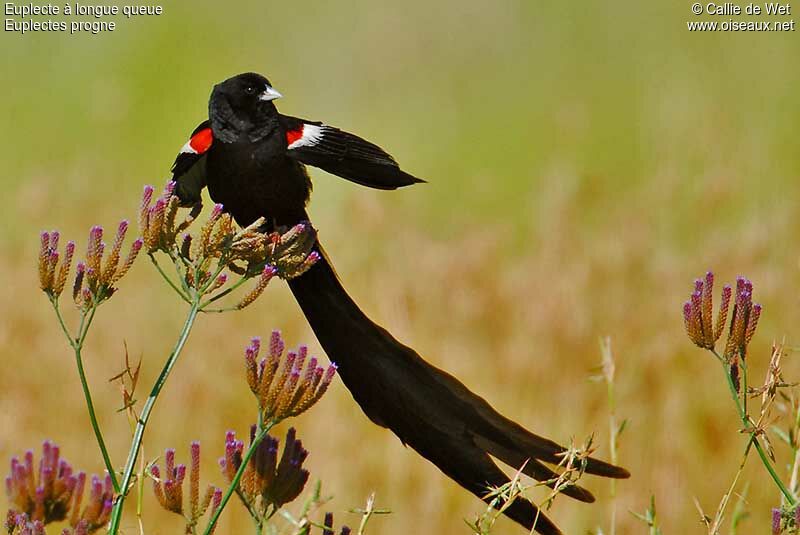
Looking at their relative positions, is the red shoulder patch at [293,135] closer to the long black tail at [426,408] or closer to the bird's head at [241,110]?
the bird's head at [241,110]

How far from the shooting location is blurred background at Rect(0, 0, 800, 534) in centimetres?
507

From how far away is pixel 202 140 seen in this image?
8.73ft

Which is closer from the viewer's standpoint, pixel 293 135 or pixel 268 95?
pixel 293 135

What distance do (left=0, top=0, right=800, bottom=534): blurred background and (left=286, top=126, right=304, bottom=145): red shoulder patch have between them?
5.79 feet

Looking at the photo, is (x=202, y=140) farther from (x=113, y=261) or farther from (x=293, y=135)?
(x=113, y=261)

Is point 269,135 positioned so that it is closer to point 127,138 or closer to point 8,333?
point 8,333

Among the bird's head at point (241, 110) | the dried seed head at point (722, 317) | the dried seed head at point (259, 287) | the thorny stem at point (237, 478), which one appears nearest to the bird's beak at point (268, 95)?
the bird's head at point (241, 110)

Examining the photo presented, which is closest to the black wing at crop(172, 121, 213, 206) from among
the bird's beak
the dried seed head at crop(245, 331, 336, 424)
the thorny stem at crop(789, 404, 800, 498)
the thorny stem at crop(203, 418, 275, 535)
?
the bird's beak

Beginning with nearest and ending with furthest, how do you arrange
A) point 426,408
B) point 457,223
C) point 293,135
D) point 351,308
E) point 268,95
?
1. point 426,408
2. point 351,308
3. point 293,135
4. point 268,95
5. point 457,223

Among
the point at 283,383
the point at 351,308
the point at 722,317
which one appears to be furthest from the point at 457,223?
the point at 283,383

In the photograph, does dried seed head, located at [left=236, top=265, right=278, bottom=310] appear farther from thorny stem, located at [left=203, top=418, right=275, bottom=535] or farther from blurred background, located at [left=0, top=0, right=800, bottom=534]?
blurred background, located at [left=0, top=0, right=800, bottom=534]

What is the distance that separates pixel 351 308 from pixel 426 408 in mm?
280

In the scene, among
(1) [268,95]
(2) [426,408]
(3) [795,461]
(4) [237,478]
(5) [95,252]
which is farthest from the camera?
(1) [268,95]

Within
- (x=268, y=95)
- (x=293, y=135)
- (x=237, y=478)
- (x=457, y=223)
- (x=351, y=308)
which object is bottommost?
(x=237, y=478)
